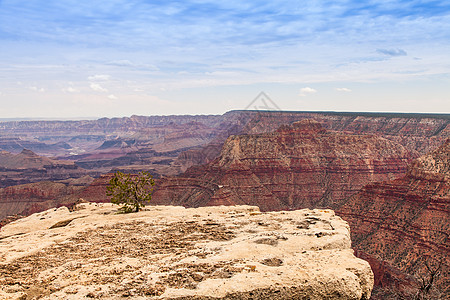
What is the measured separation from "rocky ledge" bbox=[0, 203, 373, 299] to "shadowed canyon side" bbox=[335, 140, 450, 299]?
45.6 metres

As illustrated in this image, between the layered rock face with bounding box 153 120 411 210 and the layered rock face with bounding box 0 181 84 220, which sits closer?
the layered rock face with bounding box 153 120 411 210

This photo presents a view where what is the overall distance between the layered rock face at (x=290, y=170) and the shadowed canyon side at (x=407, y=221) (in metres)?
37.4

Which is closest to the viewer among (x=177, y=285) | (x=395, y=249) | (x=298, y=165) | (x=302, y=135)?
(x=177, y=285)

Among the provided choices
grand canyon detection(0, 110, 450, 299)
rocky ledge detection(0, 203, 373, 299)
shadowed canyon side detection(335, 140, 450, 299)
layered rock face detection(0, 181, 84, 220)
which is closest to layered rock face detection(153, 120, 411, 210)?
grand canyon detection(0, 110, 450, 299)

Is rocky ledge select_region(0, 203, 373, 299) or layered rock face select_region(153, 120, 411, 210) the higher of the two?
rocky ledge select_region(0, 203, 373, 299)

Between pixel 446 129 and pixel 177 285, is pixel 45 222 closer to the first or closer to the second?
pixel 177 285

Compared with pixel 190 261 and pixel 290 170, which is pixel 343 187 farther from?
pixel 190 261

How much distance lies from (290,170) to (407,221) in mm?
70471

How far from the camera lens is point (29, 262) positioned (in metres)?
15.6

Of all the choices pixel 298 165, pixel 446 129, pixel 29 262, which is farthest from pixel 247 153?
pixel 29 262

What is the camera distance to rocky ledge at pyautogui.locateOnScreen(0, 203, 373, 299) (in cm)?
1257

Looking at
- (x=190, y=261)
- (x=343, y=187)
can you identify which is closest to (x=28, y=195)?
Result: (x=343, y=187)

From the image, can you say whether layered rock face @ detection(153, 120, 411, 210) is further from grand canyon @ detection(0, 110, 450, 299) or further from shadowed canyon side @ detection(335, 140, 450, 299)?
shadowed canyon side @ detection(335, 140, 450, 299)

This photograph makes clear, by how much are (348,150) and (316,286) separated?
145 meters
